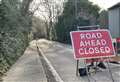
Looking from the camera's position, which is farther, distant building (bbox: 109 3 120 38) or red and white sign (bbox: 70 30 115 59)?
distant building (bbox: 109 3 120 38)

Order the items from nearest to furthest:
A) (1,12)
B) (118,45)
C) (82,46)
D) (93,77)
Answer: (82,46), (93,77), (118,45), (1,12)

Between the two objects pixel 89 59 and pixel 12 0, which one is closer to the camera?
pixel 89 59

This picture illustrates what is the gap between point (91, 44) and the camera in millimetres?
8656

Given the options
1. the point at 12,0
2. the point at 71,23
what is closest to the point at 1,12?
the point at 12,0

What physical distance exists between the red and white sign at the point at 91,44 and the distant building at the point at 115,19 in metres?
35.7

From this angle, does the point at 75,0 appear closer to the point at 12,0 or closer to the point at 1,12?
the point at 12,0

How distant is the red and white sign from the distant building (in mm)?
35703

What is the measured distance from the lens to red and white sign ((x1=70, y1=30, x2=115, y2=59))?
860cm

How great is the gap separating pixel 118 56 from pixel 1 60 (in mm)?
5738

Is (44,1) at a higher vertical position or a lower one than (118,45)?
higher

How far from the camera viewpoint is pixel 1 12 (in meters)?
20.3

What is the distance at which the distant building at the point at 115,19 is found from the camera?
1745 inches

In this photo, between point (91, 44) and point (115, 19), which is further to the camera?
point (115, 19)

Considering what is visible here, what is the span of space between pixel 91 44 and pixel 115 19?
124 feet
